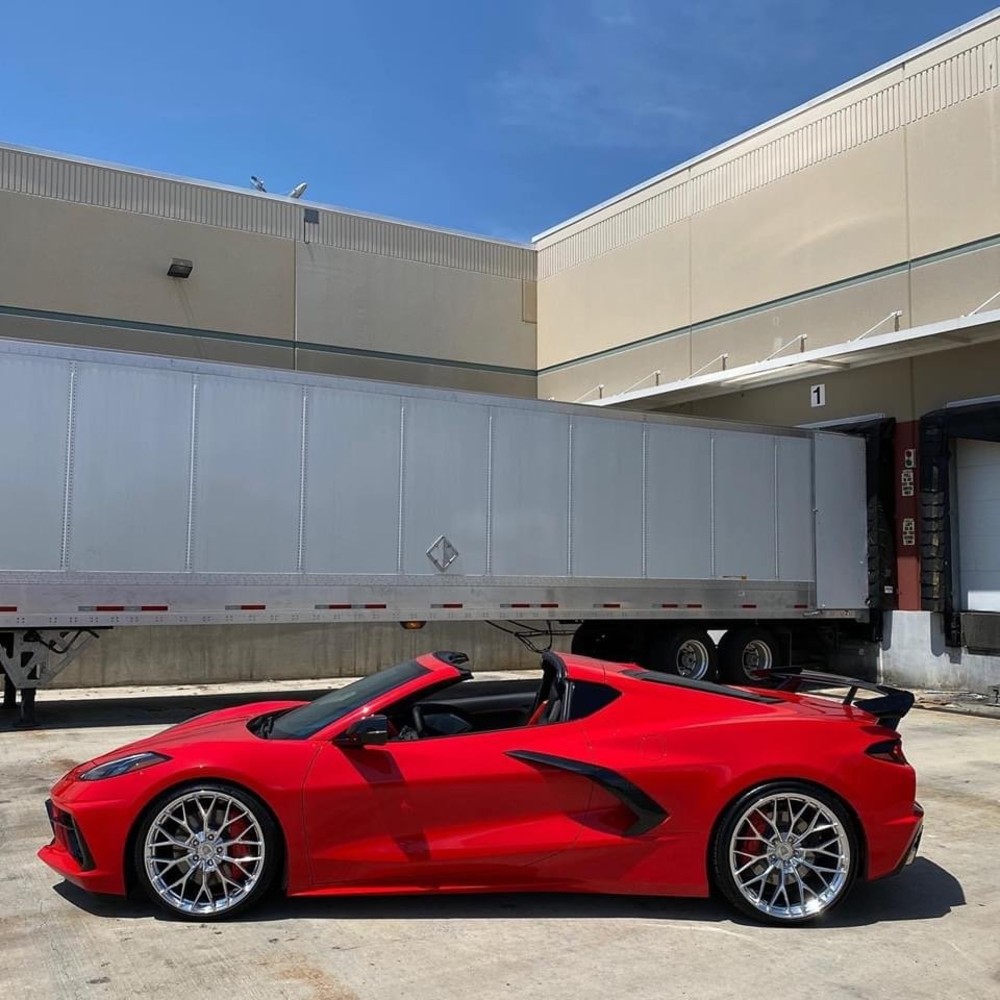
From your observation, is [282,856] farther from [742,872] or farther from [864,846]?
[864,846]

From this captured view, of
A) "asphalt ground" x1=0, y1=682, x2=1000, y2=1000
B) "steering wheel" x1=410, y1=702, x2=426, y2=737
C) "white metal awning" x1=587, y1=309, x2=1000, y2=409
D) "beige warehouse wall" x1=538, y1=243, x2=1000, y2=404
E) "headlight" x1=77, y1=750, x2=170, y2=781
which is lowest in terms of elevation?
"asphalt ground" x1=0, y1=682, x2=1000, y2=1000

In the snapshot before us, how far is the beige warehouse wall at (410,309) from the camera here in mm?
20312

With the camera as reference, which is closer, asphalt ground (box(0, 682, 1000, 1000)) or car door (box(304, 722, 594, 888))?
asphalt ground (box(0, 682, 1000, 1000))

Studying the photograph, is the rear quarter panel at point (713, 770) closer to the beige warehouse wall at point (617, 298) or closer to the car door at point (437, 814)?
the car door at point (437, 814)

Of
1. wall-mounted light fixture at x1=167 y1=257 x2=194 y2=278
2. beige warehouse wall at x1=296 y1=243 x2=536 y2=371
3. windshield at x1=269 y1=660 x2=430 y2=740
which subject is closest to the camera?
windshield at x1=269 y1=660 x2=430 y2=740

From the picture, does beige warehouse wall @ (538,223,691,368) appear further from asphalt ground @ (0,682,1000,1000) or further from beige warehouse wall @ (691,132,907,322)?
asphalt ground @ (0,682,1000,1000)

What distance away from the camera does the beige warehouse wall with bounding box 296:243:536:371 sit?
20312 millimetres

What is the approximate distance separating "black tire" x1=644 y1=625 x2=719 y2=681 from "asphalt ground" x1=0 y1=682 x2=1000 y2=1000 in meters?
8.04

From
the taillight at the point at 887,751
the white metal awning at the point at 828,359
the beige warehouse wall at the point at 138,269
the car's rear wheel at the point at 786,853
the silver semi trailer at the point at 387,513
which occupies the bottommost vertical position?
the car's rear wheel at the point at 786,853

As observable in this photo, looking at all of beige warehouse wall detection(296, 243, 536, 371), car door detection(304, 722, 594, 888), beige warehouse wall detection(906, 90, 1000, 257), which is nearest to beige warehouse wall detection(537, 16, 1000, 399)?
beige warehouse wall detection(906, 90, 1000, 257)

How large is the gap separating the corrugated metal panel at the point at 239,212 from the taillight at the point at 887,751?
1730cm

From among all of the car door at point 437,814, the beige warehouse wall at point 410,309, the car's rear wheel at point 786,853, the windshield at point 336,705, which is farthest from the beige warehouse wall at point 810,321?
the car door at point 437,814

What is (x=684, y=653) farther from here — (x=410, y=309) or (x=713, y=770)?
(x=410, y=309)

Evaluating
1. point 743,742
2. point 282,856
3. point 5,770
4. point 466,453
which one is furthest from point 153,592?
point 743,742
